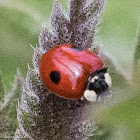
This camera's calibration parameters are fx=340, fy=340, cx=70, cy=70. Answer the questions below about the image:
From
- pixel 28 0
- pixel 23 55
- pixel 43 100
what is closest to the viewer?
pixel 43 100

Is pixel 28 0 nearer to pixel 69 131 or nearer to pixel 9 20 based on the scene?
pixel 9 20

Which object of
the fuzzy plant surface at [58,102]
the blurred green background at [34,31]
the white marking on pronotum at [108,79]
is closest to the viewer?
the fuzzy plant surface at [58,102]

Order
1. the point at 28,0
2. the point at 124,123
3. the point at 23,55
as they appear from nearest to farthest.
Result: the point at 124,123 < the point at 23,55 < the point at 28,0

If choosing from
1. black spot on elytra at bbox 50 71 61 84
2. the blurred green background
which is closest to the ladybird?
black spot on elytra at bbox 50 71 61 84

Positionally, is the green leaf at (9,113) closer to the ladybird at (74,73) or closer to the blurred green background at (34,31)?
the ladybird at (74,73)

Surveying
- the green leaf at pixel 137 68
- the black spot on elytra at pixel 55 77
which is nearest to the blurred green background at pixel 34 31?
the green leaf at pixel 137 68

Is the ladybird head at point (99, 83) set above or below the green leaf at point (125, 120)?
above

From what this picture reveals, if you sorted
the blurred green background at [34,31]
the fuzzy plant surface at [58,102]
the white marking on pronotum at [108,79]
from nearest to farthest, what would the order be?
the fuzzy plant surface at [58,102] < the white marking on pronotum at [108,79] < the blurred green background at [34,31]

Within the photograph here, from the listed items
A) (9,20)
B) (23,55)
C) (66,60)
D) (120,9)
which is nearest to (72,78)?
(66,60)
